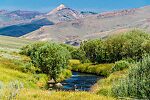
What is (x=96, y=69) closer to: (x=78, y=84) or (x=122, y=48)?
(x=122, y=48)

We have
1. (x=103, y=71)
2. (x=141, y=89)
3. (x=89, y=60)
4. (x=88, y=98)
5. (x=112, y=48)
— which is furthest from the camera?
(x=89, y=60)

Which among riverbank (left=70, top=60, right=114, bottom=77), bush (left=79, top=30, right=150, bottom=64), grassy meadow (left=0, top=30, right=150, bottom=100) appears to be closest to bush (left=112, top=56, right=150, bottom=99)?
grassy meadow (left=0, top=30, right=150, bottom=100)

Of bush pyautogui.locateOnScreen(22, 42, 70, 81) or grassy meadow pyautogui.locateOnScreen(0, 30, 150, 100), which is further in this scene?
bush pyautogui.locateOnScreen(22, 42, 70, 81)

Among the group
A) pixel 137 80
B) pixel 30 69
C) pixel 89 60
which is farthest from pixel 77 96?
pixel 89 60

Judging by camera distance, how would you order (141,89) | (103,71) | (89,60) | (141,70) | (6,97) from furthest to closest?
(89,60), (103,71), (141,70), (141,89), (6,97)

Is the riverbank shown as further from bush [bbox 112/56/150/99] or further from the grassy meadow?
bush [bbox 112/56/150/99]

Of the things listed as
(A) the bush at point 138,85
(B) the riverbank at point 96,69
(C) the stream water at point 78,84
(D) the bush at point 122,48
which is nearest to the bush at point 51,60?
(C) the stream water at point 78,84

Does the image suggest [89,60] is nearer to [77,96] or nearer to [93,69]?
[93,69]

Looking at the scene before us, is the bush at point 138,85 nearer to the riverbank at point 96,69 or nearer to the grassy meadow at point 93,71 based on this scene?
the grassy meadow at point 93,71

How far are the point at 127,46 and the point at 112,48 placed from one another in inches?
676

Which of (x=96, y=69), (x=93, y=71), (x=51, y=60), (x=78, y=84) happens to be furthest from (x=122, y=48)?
(x=78, y=84)

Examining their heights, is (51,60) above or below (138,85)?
above

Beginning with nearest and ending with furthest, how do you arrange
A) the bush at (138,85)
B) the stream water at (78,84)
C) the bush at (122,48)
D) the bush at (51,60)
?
the bush at (138,85) → the stream water at (78,84) → the bush at (51,60) → the bush at (122,48)

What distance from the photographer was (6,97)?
18734 mm
